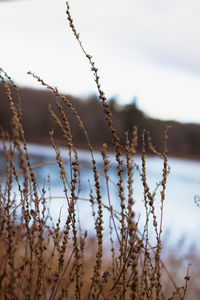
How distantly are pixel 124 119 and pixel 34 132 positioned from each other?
1184 centimetres

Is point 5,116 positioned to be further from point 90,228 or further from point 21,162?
point 21,162

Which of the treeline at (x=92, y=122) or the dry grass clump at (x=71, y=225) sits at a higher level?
the treeline at (x=92, y=122)

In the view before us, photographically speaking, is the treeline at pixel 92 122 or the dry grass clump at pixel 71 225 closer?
the dry grass clump at pixel 71 225

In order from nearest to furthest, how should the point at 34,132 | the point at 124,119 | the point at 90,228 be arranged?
the point at 90,228 → the point at 34,132 → the point at 124,119

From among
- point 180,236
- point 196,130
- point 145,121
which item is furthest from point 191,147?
point 180,236

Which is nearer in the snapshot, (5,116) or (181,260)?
(181,260)

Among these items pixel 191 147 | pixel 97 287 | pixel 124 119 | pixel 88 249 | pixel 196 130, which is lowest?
pixel 97 287

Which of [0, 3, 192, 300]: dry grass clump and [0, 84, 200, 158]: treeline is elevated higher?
[0, 84, 200, 158]: treeline

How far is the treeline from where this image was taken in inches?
1729

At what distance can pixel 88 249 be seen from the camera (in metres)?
4.73

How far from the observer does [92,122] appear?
48188 millimetres

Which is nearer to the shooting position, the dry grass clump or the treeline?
the dry grass clump

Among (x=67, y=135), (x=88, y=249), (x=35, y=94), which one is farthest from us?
(x=35, y=94)

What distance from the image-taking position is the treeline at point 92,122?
4392cm
